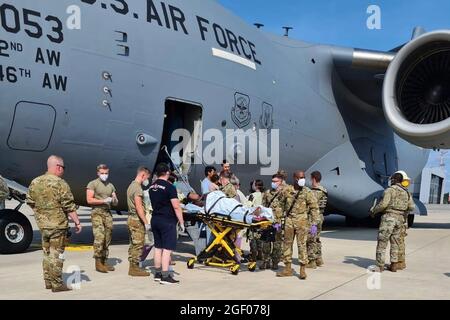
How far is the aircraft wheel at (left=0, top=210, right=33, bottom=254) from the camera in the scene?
26.4 feet

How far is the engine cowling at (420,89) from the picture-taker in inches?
453

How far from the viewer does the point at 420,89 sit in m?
12.5

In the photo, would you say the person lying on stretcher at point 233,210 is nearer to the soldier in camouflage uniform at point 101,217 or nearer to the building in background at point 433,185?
the soldier in camouflage uniform at point 101,217

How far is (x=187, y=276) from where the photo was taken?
22.5ft

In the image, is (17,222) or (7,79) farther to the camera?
(17,222)

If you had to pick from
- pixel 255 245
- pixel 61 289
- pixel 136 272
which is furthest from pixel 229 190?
pixel 61 289

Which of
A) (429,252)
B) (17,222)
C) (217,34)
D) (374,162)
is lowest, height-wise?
(429,252)

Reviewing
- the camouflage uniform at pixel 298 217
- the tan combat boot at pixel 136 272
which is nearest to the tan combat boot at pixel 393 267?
the camouflage uniform at pixel 298 217

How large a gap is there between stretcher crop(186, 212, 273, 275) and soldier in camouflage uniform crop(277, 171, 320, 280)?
311 millimetres

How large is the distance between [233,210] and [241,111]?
3.84m

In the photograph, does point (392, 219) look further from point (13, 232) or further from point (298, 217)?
point (13, 232)
